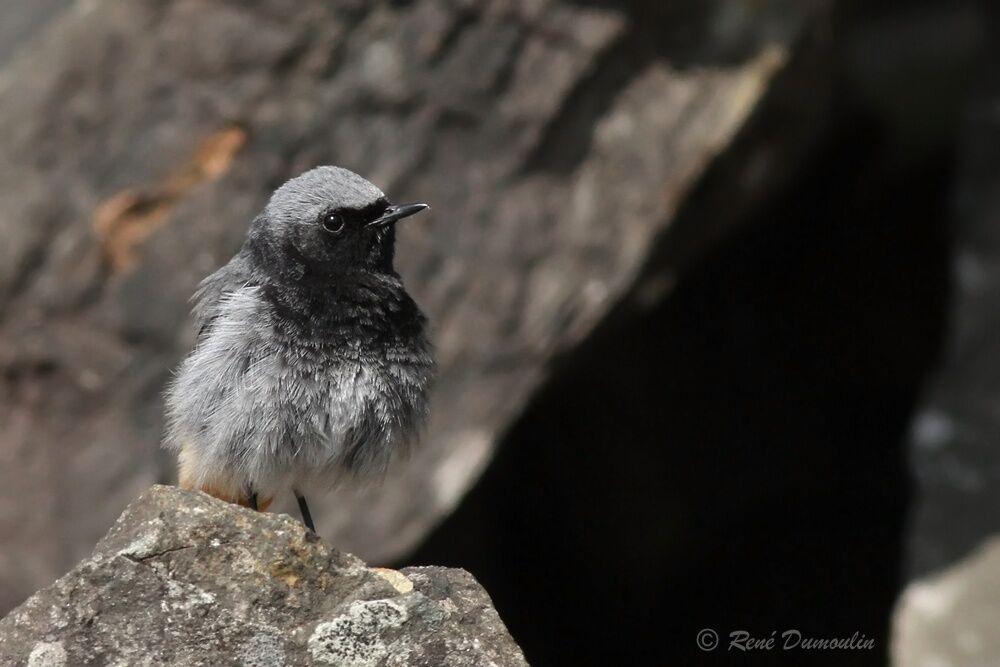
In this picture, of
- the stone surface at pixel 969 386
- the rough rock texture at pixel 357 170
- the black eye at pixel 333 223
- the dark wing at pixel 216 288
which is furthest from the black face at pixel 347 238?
the stone surface at pixel 969 386

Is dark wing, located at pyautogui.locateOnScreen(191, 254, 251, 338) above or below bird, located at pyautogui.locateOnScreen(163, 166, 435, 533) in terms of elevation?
above

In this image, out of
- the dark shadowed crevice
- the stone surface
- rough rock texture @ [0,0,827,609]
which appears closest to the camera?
rough rock texture @ [0,0,827,609]

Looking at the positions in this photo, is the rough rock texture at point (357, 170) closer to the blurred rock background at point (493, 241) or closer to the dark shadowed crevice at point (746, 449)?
the blurred rock background at point (493, 241)

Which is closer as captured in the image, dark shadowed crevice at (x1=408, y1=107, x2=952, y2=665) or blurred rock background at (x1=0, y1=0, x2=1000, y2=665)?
blurred rock background at (x1=0, y1=0, x2=1000, y2=665)

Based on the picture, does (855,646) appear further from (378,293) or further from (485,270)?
(378,293)

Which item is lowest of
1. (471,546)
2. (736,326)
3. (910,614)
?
(910,614)

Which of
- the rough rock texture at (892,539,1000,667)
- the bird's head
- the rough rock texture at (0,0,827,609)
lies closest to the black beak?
the bird's head

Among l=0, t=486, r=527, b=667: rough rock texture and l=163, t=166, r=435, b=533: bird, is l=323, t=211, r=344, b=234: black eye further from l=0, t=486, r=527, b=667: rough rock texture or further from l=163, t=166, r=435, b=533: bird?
l=0, t=486, r=527, b=667: rough rock texture

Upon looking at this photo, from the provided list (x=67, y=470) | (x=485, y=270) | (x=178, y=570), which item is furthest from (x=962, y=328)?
(x=178, y=570)
